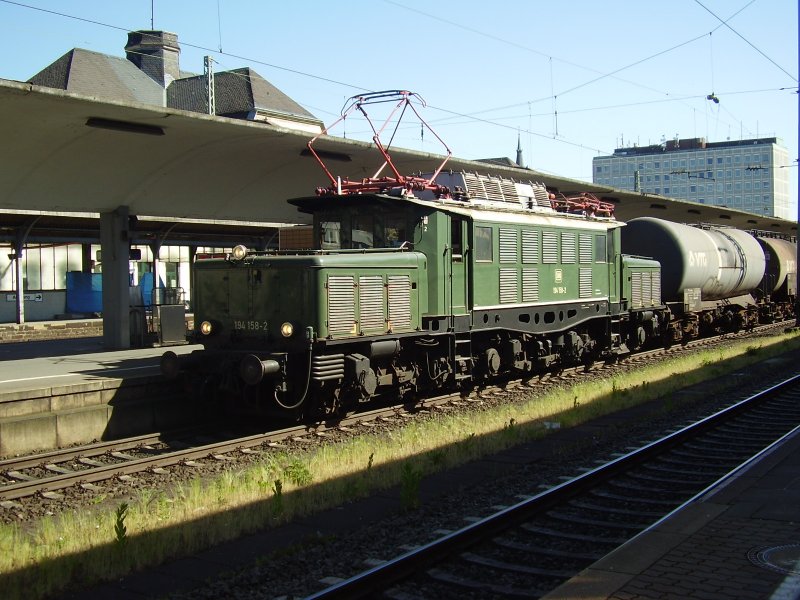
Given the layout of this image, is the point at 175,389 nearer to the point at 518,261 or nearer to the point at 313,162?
the point at 518,261

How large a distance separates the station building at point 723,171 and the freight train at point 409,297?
405ft

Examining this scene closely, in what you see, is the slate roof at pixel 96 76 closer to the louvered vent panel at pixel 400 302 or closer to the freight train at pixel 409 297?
the freight train at pixel 409 297

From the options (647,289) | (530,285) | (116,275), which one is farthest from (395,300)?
(647,289)

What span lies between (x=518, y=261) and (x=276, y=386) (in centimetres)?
612

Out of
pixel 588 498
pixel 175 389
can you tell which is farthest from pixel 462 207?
pixel 588 498

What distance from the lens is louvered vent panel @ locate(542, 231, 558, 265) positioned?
1669 cm

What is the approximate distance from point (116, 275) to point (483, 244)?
9.41 meters

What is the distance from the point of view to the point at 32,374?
1435cm

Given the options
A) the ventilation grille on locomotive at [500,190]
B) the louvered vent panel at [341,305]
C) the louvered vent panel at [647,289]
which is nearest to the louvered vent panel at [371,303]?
the louvered vent panel at [341,305]

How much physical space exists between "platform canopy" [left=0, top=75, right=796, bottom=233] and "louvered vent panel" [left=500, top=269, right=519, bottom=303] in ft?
17.3

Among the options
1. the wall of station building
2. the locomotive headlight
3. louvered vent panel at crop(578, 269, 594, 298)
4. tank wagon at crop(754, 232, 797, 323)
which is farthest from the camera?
the wall of station building

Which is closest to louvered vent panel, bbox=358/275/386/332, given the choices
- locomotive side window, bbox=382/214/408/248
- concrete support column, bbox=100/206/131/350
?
locomotive side window, bbox=382/214/408/248

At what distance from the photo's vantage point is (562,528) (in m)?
7.39

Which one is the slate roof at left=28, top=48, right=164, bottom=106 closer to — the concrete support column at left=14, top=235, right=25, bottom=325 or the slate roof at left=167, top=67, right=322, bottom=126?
the slate roof at left=167, top=67, right=322, bottom=126
